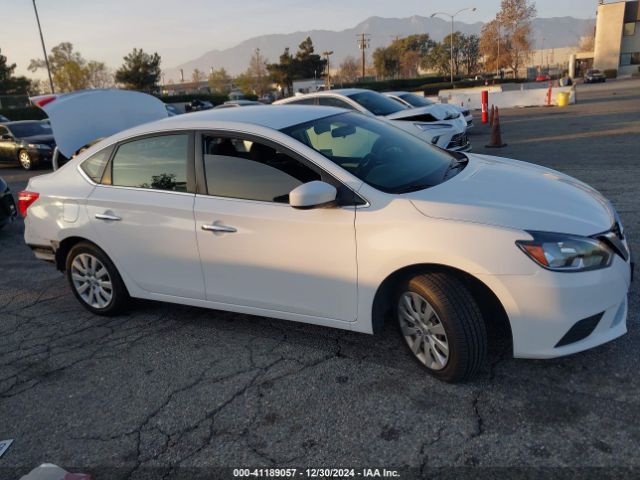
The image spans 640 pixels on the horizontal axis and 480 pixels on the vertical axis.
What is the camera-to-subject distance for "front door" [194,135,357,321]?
319cm

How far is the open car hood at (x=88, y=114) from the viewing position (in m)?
5.37

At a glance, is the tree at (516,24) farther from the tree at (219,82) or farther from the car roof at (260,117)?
the car roof at (260,117)

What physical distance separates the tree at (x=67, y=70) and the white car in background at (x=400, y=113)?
58057 mm

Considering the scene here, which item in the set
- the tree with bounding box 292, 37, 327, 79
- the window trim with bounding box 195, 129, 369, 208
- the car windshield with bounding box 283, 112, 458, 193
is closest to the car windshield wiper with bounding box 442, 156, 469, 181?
the car windshield with bounding box 283, 112, 458, 193

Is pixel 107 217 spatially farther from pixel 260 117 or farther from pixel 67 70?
pixel 67 70

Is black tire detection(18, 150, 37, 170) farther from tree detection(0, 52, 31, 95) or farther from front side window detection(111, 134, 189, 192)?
tree detection(0, 52, 31, 95)

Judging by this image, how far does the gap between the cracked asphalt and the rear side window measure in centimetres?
122

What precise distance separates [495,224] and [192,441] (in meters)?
2.00

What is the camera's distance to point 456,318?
2.88 metres

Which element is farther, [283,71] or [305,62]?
[305,62]

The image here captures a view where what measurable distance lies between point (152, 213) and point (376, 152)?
167 cm

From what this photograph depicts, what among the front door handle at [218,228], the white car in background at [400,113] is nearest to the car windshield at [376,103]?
the white car in background at [400,113]

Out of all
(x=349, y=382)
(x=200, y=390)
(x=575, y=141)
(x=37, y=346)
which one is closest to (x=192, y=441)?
(x=200, y=390)

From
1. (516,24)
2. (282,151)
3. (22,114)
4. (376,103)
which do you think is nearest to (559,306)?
(282,151)
